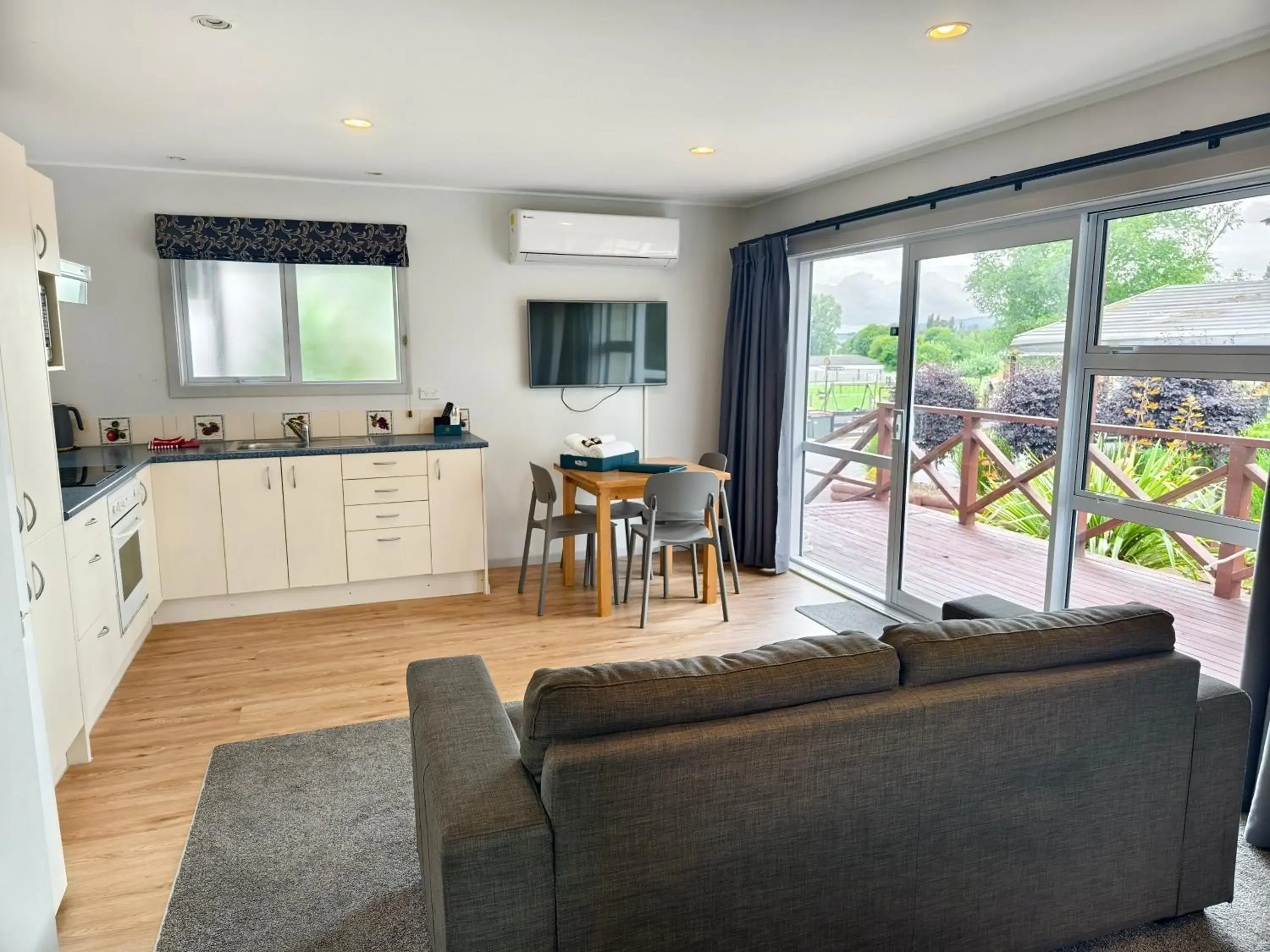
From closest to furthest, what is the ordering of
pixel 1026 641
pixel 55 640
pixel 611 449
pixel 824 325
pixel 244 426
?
pixel 1026 641, pixel 55 640, pixel 611 449, pixel 244 426, pixel 824 325

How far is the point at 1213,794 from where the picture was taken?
6.33 feet

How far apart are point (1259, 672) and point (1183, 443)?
0.90m

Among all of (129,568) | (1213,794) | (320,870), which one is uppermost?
(129,568)

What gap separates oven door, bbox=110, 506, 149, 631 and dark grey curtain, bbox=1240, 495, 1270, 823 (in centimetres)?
421

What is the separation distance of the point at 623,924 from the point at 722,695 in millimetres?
441

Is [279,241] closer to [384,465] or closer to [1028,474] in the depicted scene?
[384,465]

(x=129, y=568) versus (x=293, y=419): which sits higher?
(x=293, y=419)

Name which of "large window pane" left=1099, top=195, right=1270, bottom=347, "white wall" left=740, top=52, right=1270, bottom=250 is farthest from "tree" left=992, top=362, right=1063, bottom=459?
"white wall" left=740, top=52, right=1270, bottom=250

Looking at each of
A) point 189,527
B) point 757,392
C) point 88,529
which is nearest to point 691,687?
point 88,529

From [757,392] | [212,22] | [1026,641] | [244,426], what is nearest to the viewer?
[1026,641]

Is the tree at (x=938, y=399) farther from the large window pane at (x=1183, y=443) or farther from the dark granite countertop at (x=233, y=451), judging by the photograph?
the dark granite countertop at (x=233, y=451)

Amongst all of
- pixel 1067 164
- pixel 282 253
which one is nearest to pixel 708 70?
pixel 1067 164

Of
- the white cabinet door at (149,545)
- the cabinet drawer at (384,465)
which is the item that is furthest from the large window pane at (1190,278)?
the white cabinet door at (149,545)

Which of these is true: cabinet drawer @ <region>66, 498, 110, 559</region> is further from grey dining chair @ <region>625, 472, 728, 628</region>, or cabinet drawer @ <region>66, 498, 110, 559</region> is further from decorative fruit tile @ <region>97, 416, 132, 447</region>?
grey dining chair @ <region>625, 472, 728, 628</region>
